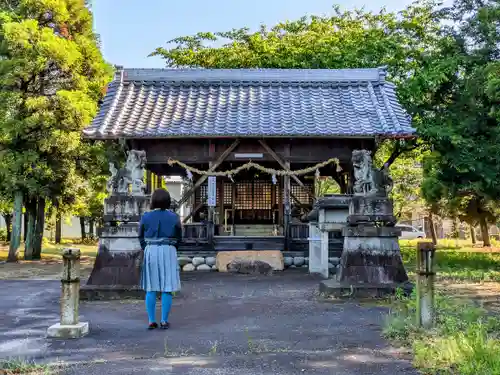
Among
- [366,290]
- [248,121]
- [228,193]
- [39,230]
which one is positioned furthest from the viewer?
[228,193]

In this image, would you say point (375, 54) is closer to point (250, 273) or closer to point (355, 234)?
point (250, 273)

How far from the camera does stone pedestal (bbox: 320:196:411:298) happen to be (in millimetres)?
9156

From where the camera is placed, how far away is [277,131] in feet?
43.4

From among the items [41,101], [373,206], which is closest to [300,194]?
[41,101]

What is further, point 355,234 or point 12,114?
point 12,114

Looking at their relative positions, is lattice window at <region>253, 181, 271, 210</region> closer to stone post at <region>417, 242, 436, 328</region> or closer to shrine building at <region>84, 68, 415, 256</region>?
shrine building at <region>84, 68, 415, 256</region>

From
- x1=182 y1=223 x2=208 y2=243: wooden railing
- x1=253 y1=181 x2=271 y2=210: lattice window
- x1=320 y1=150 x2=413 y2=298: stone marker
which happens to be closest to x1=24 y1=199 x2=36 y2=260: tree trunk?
x1=182 y1=223 x2=208 y2=243: wooden railing

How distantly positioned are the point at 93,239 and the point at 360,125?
26.9 metres

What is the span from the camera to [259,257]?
14.4m

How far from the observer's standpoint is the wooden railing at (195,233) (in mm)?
15258

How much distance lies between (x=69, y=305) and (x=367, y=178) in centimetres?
607

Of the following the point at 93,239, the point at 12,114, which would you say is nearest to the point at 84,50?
the point at 12,114

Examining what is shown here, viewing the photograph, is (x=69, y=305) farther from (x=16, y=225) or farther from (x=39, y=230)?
(x=39, y=230)

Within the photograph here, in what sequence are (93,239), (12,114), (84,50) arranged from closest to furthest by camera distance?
1. (12,114)
2. (84,50)
3. (93,239)
